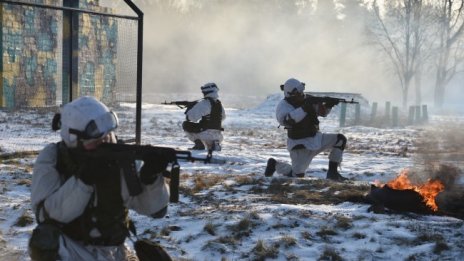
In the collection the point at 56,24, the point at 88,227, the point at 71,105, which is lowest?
the point at 88,227

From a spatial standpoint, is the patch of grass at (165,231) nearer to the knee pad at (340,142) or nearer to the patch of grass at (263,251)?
the patch of grass at (263,251)

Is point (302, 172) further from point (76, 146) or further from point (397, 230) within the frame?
point (76, 146)

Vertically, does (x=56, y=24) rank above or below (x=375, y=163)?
above

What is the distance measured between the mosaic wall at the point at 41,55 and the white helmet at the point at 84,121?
1521cm

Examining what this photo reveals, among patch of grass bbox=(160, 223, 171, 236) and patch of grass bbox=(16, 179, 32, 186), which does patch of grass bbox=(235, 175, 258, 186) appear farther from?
patch of grass bbox=(16, 179, 32, 186)

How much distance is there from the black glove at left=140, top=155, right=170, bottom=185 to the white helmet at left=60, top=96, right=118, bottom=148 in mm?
299

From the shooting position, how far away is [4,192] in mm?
7949

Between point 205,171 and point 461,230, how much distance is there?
5.33 metres

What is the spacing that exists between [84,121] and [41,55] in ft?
65.4

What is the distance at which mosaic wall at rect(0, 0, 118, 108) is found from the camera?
19.5 meters

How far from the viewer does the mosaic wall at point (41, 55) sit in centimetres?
1955

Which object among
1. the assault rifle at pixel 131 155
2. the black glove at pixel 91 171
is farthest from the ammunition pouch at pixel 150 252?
the black glove at pixel 91 171

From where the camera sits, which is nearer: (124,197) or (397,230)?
(124,197)

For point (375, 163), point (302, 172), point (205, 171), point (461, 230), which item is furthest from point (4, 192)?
point (375, 163)
